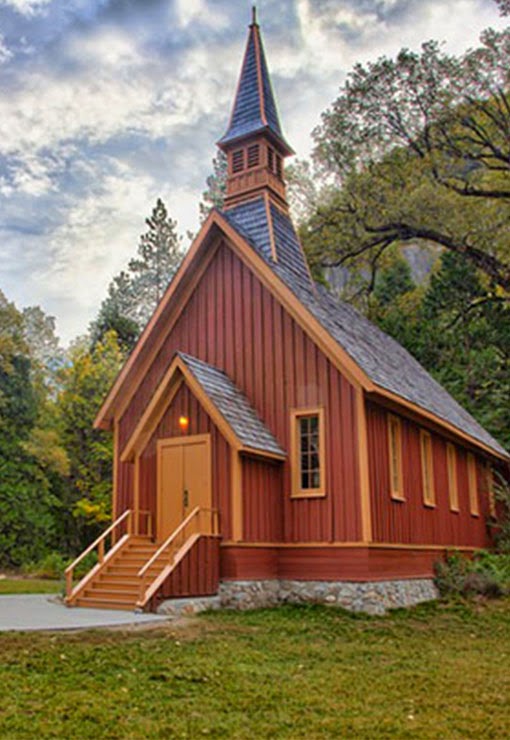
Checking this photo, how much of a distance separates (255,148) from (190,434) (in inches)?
303

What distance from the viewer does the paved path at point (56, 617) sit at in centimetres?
902

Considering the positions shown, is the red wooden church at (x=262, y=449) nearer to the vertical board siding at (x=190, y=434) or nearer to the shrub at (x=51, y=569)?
the vertical board siding at (x=190, y=434)

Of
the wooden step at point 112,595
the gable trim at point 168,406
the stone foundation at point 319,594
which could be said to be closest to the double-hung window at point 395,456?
the stone foundation at point 319,594

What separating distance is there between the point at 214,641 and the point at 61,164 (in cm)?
1748

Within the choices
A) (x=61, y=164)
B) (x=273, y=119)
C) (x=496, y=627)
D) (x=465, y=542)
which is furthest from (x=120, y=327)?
(x=496, y=627)

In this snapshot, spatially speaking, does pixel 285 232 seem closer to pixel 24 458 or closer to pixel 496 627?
pixel 496 627

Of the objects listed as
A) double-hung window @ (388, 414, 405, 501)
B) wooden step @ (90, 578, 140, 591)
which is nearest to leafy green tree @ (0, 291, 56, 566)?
wooden step @ (90, 578, 140, 591)

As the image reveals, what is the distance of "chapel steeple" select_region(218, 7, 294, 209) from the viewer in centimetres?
1688

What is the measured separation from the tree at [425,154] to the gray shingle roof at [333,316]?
4.63 m

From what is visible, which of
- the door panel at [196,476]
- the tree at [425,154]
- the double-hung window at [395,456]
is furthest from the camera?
the tree at [425,154]

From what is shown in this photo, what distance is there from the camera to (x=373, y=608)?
11867 mm

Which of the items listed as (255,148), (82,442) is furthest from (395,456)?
(82,442)

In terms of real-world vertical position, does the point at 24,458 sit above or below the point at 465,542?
above

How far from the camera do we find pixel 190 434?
43.5 ft
